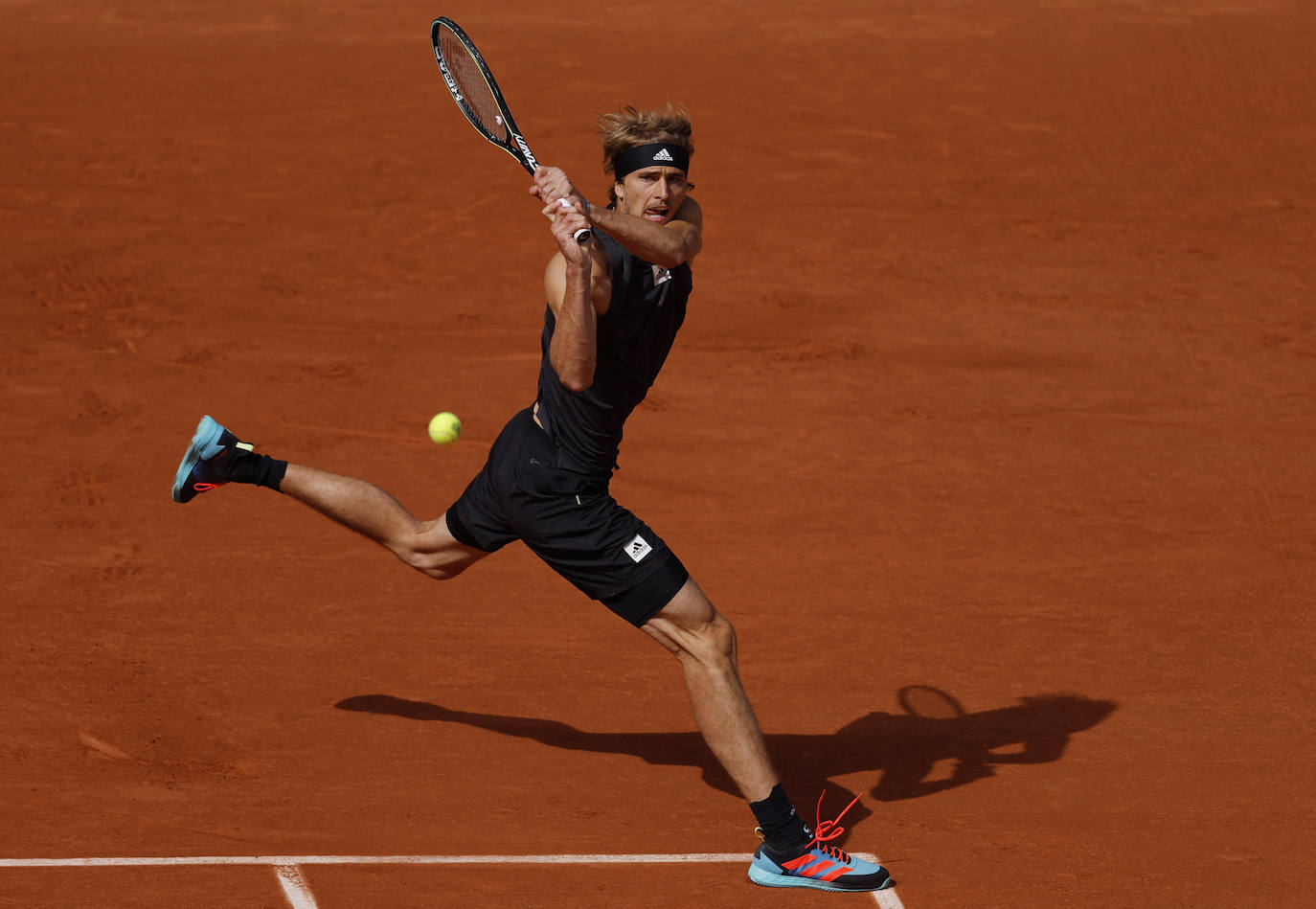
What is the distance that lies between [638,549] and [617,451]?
1.13 feet

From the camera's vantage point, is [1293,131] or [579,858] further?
[1293,131]

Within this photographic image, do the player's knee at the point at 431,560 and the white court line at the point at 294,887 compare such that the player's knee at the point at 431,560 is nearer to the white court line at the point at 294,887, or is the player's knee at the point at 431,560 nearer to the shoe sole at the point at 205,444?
the shoe sole at the point at 205,444

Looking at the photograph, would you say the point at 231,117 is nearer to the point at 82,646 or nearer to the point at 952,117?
the point at 952,117

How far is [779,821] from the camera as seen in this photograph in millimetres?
4988

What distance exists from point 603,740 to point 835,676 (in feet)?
3.88

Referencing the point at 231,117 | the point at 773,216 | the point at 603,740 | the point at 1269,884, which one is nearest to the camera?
the point at 1269,884

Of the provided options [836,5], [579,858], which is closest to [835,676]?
[579,858]

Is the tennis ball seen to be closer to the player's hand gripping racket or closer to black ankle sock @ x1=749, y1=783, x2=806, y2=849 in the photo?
the player's hand gripping racket

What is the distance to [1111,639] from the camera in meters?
7.14

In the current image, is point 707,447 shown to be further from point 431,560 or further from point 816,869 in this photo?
point 816,869

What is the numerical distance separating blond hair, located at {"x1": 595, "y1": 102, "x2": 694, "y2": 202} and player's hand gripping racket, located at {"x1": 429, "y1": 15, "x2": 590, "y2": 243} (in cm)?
Result: 45

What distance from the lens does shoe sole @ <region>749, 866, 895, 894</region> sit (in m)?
4.99

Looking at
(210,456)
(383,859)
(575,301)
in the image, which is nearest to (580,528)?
(575,301)

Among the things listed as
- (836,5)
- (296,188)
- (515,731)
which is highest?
(836,5)
